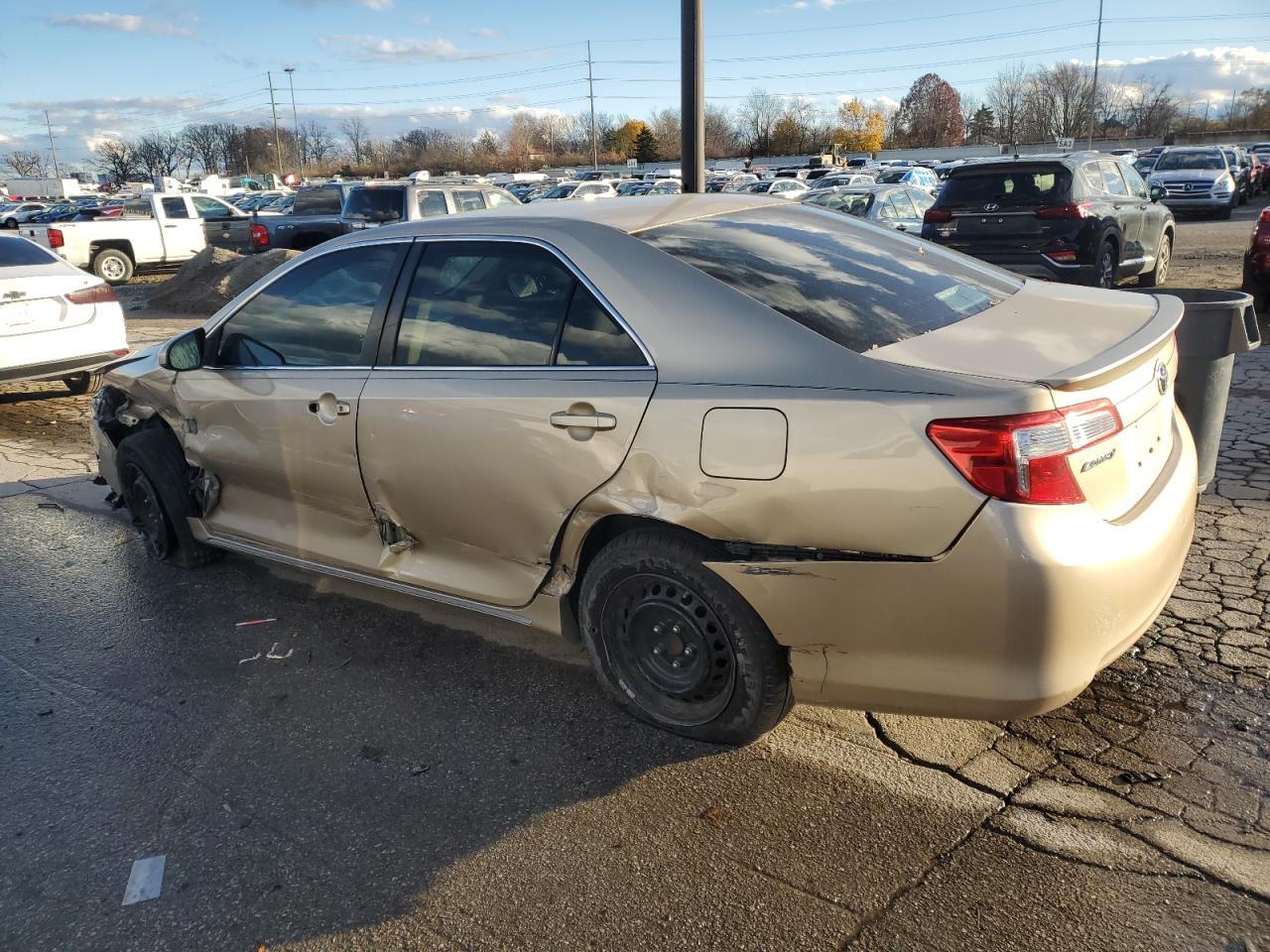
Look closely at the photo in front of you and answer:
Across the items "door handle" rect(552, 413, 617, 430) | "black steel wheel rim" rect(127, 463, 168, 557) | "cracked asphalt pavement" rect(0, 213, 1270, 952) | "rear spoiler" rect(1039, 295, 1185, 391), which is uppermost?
"rear spoiler" rect(1039, 295, 1185, 391)

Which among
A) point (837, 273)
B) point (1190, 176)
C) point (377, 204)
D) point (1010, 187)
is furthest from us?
point (1190, 176)

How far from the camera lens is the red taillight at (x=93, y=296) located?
8797 millimetres

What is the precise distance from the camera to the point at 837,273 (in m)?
3.23

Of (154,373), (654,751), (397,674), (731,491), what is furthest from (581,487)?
(154,373)

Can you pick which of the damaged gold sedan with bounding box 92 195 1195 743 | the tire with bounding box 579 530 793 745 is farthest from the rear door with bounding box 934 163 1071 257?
the tire with bounding box 579 530 793 745

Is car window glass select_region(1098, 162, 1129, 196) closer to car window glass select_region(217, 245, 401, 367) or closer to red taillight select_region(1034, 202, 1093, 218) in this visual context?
red taillight select_region(1034, 202, 1093, 218)

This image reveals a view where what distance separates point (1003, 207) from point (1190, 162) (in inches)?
887

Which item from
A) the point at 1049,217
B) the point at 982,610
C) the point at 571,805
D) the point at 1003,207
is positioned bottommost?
the point at 571,805

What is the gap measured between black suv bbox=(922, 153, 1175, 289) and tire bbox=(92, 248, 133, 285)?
A: 56.6 ft

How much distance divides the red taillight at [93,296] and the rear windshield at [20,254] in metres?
0.53

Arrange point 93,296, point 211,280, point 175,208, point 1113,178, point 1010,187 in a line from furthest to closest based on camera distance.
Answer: point 175,208
point 211,280
point 1113,178
point 1010,187
point 93,296

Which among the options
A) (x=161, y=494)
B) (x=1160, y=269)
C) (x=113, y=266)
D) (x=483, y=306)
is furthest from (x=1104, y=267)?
(x=113, y=266)

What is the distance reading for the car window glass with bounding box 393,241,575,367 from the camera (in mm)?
3305

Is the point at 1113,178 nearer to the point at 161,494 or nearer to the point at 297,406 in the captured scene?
the point at 297,406
